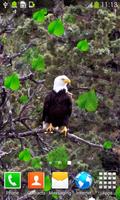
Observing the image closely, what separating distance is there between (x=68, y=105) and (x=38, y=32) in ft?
5.11

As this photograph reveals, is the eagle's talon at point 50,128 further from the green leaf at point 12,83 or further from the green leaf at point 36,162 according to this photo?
the green leaf at point 12,83

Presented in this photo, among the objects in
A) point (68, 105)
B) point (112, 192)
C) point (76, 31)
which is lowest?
point (112, 192)

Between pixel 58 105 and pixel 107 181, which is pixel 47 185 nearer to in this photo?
pixel 107 181

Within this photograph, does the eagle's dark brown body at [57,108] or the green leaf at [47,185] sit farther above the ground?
the eagle's dark brown body at [57,108]

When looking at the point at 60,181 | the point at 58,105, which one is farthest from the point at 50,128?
the point at 60,181

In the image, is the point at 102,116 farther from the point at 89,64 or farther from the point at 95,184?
the point at 95,184

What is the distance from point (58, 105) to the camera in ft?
8.87

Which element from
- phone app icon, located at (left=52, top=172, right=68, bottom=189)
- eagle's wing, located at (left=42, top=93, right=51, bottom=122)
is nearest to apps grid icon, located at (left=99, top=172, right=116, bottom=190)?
phone app icon, located at (left=52, top=172, right=68, bottom=189)

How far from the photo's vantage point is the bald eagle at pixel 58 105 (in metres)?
2.68

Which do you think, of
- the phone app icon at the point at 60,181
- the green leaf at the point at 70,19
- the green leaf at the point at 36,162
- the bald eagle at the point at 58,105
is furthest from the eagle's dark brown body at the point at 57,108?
the green leaf at the point at 70,19

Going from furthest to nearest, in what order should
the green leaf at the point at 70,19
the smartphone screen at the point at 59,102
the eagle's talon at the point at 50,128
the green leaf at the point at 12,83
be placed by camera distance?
the green leaf at the point at 70,19
the eagle's talon at the point at 50,128
the smartphone screen at the point at 59,102
the green leaf at the point at 12,83

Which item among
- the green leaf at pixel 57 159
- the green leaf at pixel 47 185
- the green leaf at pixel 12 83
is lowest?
the green leaf at pixel 47 185

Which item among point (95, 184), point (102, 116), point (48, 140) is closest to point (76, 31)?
point (102, 116)

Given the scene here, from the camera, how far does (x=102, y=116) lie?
165 inches
